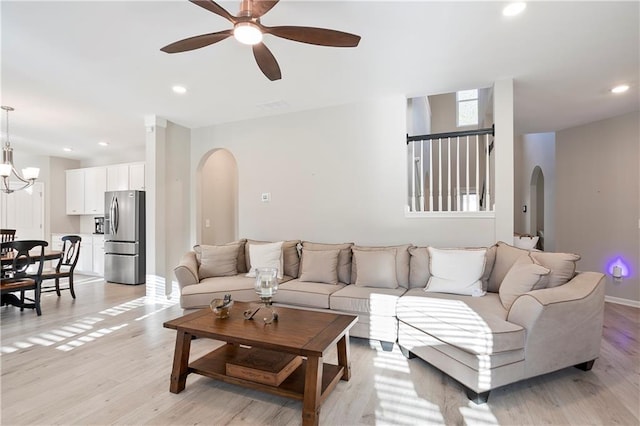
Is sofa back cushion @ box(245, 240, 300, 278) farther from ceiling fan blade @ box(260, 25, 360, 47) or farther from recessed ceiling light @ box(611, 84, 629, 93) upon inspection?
recessed ceiling light @ box(611, 84, 629, 93)

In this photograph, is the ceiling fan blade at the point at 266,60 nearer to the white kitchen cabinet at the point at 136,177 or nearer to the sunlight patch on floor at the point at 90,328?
the sunlight patch on floor at the point at 90,328

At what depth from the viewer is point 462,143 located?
23.7 feet

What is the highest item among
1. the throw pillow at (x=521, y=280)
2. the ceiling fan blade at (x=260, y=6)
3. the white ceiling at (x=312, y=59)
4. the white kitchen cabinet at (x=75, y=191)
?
the white ceiling at (x=312, y=59)

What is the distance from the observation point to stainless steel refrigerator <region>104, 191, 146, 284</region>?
5.77 m

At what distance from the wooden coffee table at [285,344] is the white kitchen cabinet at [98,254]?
5360mm

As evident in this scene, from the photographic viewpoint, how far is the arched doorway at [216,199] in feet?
17.7

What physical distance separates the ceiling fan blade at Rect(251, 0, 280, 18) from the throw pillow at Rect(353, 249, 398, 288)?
239cm

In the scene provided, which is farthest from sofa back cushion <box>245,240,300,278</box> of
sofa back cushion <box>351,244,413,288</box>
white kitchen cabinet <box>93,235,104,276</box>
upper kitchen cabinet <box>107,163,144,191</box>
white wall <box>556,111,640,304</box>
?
white wall <box>556,111,640,304</box>

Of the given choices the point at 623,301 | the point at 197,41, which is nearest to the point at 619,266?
the point at 623,301

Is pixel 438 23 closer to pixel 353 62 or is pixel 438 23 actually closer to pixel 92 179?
pixel 353 62

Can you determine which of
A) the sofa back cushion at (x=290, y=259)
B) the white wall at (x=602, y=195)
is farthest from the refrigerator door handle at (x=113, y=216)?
the white wall at (x=602, y=195)

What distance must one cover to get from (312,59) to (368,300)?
7.49ft

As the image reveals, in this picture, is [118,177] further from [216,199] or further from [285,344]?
[285,344]

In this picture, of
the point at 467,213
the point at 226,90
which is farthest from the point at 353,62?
the point at 467,213
